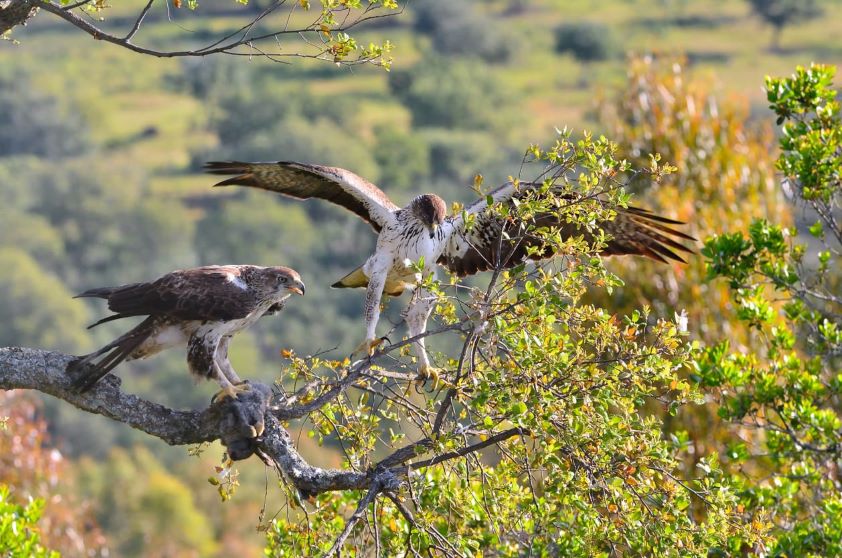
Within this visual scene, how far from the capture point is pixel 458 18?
12081 centimetres

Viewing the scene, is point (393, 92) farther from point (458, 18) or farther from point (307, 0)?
point (307, 0)

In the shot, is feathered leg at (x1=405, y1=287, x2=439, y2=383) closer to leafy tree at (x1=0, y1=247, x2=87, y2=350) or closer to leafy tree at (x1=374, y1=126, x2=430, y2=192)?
leafy tree at (x1=0, y1=247, x2=87, y2=350)

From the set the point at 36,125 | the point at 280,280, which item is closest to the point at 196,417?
the point at 280,280

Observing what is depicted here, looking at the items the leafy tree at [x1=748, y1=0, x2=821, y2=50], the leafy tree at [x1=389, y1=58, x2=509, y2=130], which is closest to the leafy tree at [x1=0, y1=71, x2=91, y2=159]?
the leafy tree at [x1=389, y1=58, x2=509, y2=130]

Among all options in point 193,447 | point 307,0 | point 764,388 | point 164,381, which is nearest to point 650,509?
point 764,388

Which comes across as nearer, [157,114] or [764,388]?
[764,388]

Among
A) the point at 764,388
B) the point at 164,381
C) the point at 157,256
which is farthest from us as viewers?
the point at 157,256

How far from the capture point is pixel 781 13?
307 feet

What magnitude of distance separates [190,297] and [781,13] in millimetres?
92257

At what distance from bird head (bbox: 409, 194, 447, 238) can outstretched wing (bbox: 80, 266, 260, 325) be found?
3.97 feet

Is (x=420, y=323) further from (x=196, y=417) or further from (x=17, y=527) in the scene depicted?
(x=17, y=527)

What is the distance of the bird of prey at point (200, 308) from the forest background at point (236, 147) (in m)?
29.4

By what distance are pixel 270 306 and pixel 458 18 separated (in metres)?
115

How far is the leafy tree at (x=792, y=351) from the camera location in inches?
305
